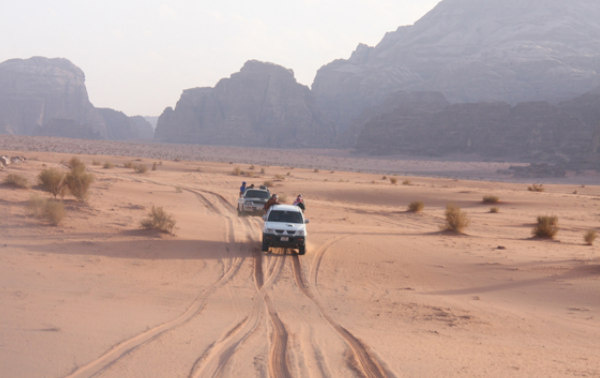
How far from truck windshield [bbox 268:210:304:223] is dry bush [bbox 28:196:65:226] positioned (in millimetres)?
5906

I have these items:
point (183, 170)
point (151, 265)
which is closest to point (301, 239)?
point (151, 265)

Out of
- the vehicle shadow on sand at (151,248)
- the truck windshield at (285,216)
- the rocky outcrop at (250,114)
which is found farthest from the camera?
the rocky outcrop at (250,114)

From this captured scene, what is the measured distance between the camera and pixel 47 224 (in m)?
15.1

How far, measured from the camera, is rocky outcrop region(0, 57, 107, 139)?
164 m

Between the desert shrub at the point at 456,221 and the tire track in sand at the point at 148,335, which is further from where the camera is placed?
the desert shrub at the point at 456,221

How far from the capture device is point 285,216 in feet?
50.3

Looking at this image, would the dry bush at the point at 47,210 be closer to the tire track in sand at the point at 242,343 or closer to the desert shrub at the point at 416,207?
the tire track in sand at the point at 242,343

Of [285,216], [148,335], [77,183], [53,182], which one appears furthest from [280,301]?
[53,182]

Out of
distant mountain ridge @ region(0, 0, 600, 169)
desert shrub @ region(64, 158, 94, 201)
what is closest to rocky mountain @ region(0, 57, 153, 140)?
distant mountain ridge @ region(0, 0, 600, 169)

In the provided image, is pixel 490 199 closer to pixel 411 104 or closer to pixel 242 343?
pixel 242 343

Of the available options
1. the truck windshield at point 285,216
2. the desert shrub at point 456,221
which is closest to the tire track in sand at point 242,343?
the truck windshield at point 285,216

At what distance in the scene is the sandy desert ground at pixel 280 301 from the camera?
6582 millimetres

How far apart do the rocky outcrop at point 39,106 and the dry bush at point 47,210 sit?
156 metres

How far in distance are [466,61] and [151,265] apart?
17508 cm
